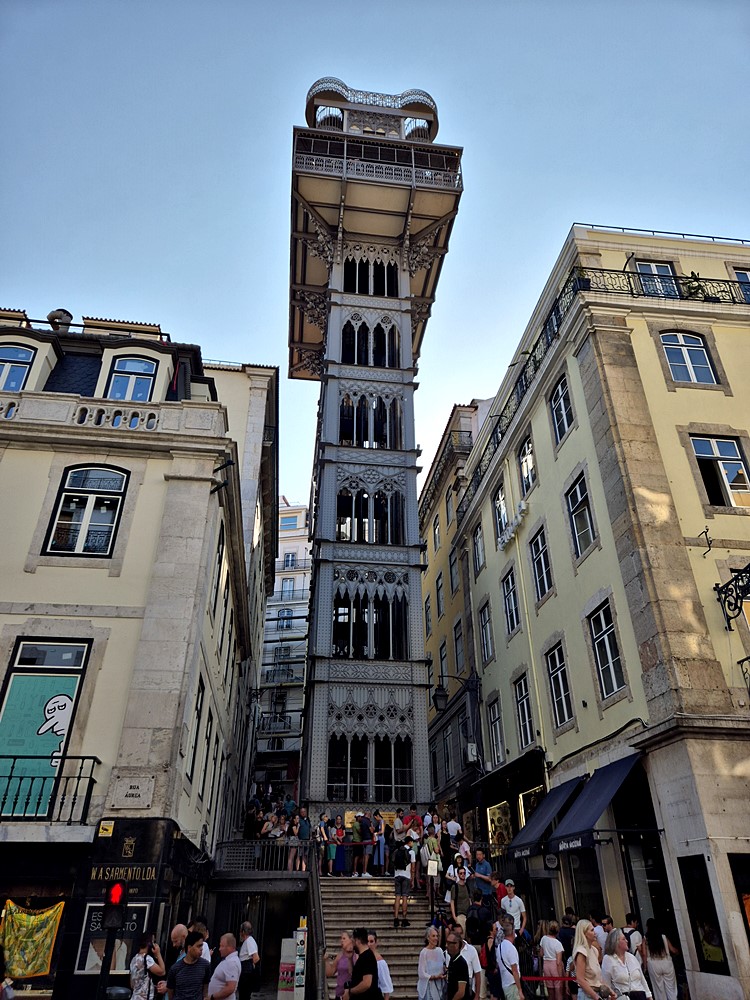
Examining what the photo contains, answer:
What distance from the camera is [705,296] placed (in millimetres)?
19688

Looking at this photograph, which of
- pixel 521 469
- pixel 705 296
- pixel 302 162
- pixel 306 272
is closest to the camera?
pixel 705 296

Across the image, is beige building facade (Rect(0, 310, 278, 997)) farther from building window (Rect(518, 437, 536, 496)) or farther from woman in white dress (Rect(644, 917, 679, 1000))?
building window (Rect(518, 437, 536, 496))

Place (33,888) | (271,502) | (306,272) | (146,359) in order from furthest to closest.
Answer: (306,272) → (271,502) → (146,359) → (33,888)

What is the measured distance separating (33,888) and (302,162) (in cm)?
3600

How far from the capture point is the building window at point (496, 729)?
23.6 metres

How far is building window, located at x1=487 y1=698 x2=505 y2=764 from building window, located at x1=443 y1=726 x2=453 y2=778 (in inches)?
227

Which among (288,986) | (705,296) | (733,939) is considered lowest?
(288,986)

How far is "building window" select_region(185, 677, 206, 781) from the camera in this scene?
14.6 metres

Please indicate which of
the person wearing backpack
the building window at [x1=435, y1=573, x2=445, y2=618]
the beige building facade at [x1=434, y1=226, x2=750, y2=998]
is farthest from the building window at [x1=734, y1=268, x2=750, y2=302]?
the building window at [x1=435, y1=573, x2=445, y2=618]

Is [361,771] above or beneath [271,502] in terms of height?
beneath

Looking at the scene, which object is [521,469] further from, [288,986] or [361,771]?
[288,986]

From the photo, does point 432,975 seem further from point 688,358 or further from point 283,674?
point 283,674

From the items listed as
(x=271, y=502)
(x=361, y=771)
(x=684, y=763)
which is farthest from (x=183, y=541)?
(x=271, y=502)

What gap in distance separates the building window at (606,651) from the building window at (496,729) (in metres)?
7.90
